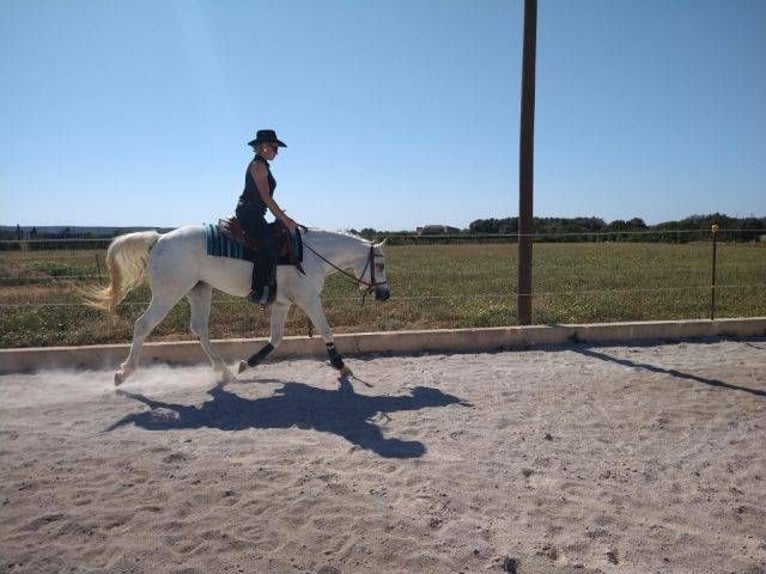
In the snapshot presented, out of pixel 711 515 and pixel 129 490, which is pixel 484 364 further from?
pixel 129 490

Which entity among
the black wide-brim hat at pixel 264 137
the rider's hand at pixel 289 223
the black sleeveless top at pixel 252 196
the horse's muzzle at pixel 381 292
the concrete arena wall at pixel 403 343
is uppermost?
the black wide-brim hat at pixel 264 137

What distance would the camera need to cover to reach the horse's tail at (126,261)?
6.10 meters

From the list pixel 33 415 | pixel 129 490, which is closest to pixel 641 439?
pixel 129 490

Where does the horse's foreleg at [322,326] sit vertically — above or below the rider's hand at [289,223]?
below

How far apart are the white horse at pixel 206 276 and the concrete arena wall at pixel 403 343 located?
2.57 feet

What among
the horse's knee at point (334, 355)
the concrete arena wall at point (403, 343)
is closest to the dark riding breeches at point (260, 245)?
→ the horse's knee at point (334, 355)

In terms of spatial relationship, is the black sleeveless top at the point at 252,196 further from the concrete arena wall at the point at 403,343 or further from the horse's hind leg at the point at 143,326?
the concrete arena wall at the point at 403,343

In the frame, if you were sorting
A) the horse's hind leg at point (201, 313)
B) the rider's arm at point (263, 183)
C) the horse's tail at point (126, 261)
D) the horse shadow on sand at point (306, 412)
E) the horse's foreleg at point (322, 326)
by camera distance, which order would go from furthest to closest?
the horse's hind leg at point (201, 313) < the horse's foreleg at point (322, 326) < the horse's tail at point (126, 261) < the rider's arm at point (263, 183) < the horse shadow on sand at point (306, 412)

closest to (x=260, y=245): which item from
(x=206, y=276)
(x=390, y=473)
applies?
(x=206, y=276)

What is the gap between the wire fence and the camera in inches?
331

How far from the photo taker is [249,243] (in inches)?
234

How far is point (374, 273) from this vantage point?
6578 millimetres

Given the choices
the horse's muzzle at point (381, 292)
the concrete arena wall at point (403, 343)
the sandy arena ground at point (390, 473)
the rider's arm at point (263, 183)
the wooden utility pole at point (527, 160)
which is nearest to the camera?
the sandy arena ground at point (390, 473)

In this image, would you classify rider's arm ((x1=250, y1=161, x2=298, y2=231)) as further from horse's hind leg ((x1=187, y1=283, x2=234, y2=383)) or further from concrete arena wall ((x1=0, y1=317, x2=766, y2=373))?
concrete arena wall ((x1=0, y1=317, x2=766, y2=373))
